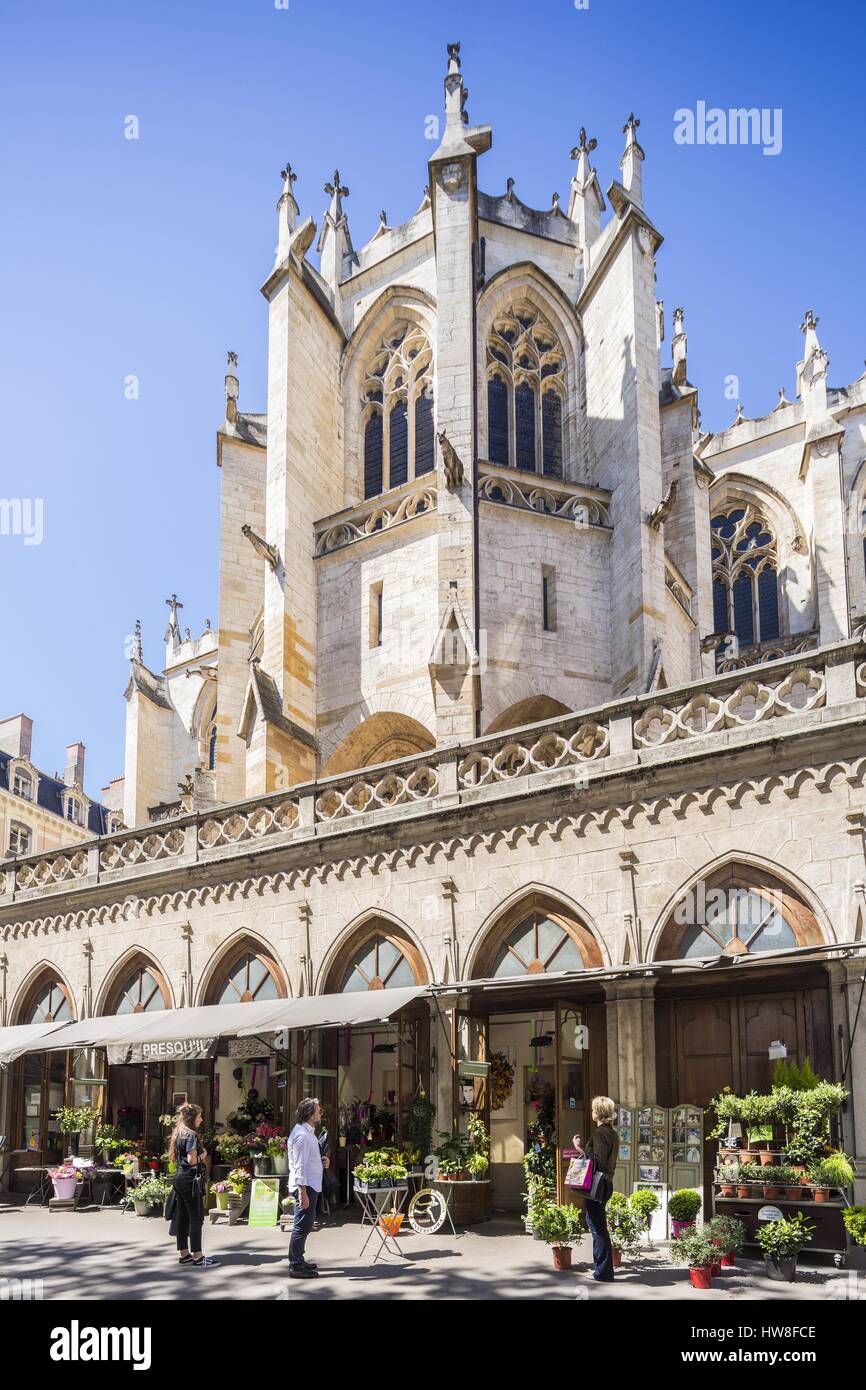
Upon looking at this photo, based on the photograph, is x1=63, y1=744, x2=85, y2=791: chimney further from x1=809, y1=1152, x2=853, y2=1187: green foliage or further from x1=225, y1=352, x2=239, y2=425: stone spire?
x1=809, y1=1152, x2=853, y2=1187: green foliage

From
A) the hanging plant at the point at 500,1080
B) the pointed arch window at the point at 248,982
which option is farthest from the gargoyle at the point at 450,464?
the hanging plant at the point at 500,1080

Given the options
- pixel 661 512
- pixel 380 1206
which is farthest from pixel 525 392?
pixel 380 1206

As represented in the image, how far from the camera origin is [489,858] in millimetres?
14141

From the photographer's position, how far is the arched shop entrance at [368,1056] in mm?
14648

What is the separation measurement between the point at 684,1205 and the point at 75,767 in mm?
45005

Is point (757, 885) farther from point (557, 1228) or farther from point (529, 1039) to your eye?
point (529, 1039)

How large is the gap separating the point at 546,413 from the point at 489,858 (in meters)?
12.0

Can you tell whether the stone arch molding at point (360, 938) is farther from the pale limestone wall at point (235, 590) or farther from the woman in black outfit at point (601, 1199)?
the pale limestone wall at point (235, 590)

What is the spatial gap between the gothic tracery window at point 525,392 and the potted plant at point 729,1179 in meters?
14.5

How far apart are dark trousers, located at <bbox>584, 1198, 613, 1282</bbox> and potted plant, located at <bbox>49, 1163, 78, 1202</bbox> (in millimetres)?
9072

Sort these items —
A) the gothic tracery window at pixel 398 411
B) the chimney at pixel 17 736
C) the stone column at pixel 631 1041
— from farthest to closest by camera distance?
the chimney at pixel 17 736, the gothic tracery window at pixel 398 411, the stone column at pixel 631 1041

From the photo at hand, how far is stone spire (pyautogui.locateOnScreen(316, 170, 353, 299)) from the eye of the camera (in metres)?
25.5

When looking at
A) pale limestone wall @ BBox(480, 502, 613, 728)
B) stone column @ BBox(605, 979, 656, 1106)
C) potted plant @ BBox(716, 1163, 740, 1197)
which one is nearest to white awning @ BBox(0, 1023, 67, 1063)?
pale limestone wall @ BBox(480, 502, 613, 728)

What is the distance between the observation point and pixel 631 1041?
12555 millimetres
